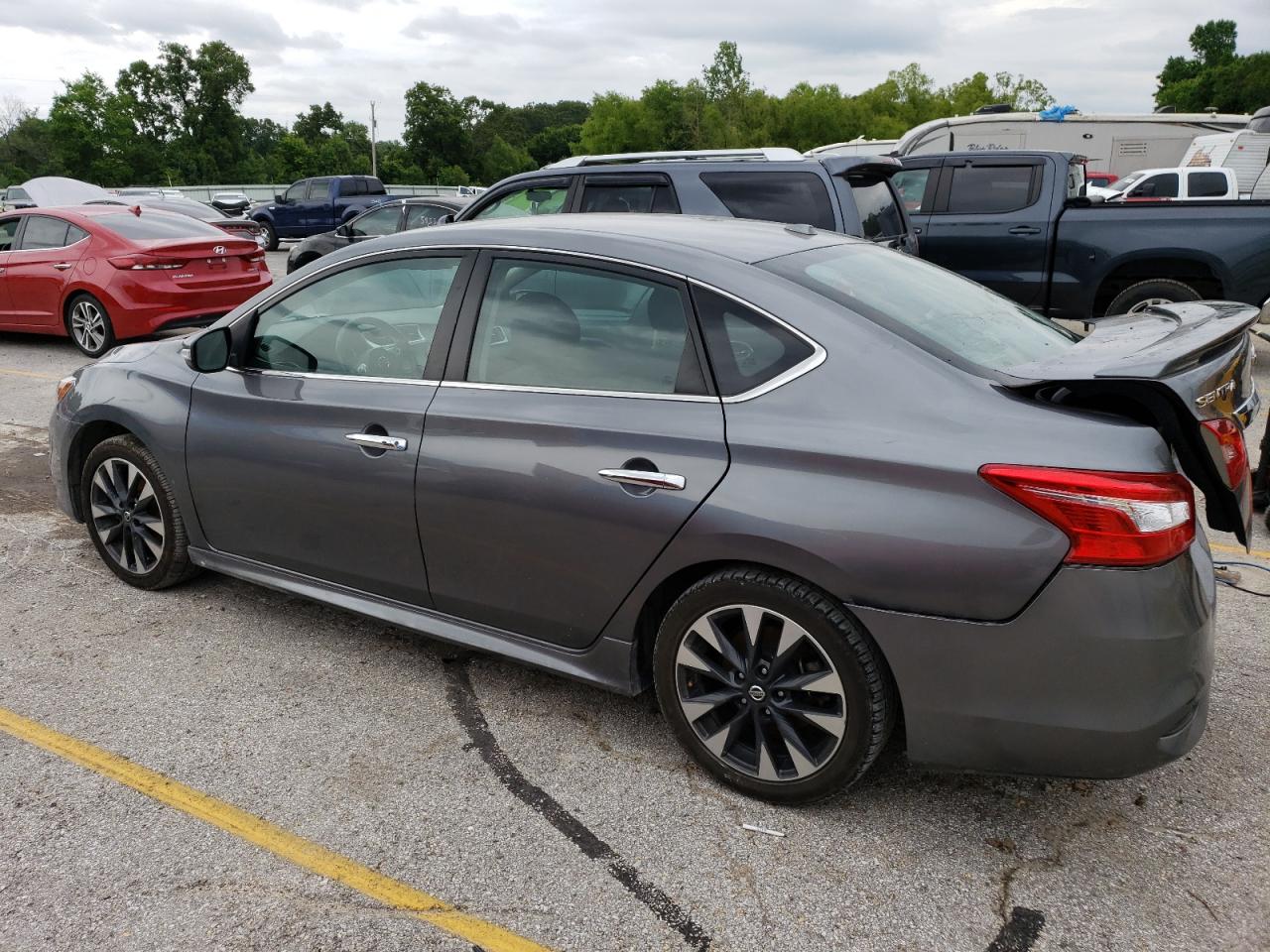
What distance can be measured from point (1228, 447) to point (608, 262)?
1794mm

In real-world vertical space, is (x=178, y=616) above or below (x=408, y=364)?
below

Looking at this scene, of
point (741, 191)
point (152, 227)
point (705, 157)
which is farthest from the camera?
point (152, 227)

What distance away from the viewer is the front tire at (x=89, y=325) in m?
10.3

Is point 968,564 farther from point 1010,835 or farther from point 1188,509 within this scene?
point 1010,835

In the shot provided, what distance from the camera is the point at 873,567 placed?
8.29 ft

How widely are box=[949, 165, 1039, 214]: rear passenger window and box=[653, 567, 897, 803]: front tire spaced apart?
8.43 metres

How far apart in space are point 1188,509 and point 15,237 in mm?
12050

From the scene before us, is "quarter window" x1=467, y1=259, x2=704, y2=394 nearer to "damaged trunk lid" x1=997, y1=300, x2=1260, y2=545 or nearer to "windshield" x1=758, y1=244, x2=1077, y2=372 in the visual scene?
"windshield" x1=758, y1=244, x2=1077, y2=372

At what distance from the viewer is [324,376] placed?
Result: 145 inches

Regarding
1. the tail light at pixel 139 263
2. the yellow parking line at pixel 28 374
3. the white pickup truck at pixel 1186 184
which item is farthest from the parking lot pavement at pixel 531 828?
the white pickup truck at pixel 1186 184

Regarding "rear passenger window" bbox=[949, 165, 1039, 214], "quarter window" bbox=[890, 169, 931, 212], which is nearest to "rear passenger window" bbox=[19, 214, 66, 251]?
"quarter window" bbox=[890, 169, 931, 212]

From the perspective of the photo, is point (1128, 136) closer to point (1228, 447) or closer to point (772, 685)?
point (1228, 447)

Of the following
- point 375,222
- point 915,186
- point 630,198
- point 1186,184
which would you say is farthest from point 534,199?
point 1186,184

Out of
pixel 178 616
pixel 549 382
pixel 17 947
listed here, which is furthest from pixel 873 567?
pixel 178 616
